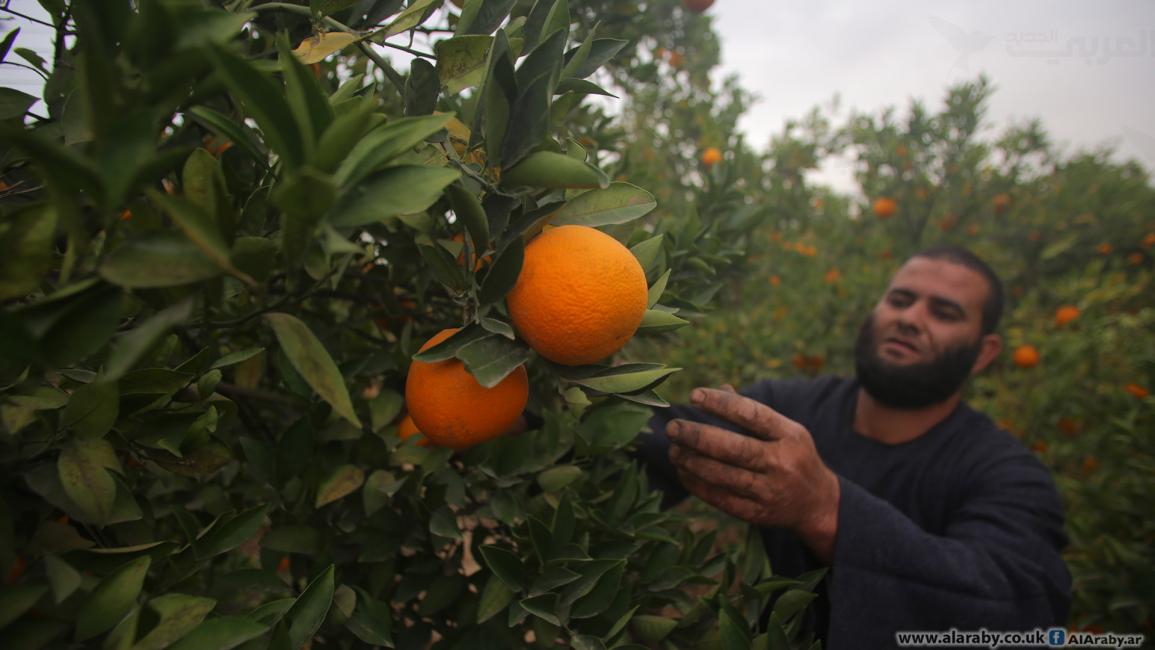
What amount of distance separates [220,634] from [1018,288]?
15.3ft

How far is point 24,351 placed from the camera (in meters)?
0.33

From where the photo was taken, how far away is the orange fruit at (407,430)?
794 millimetres

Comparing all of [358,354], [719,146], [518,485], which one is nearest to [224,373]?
[358,354]

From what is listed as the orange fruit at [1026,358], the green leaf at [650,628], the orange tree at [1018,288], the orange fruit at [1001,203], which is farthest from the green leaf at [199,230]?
the orange fruit at [1001,203]

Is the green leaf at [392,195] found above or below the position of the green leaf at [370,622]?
above

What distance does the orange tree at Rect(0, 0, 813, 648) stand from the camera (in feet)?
1.14

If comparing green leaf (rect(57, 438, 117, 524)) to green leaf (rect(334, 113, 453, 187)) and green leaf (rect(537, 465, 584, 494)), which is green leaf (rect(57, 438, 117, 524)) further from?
green leaf (rect(537, 465, 584, 494))

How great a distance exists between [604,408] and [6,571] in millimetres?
596

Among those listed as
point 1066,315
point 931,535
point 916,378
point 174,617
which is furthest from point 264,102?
point 1066,315

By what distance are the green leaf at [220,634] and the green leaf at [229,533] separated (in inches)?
4.3

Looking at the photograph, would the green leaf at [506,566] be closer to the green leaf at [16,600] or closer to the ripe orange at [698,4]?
the green leaf at [16,600]

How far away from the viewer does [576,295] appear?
0.50m

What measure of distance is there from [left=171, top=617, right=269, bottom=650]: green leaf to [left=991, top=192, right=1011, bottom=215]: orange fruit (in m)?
4.57

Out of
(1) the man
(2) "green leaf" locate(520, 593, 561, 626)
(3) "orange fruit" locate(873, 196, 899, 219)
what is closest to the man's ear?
(1) the man
